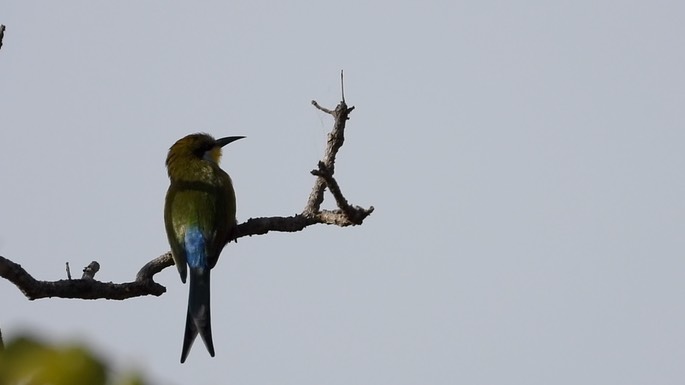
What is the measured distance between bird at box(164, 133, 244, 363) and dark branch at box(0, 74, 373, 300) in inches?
4.9

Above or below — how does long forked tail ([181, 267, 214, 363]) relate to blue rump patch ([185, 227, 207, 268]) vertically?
below

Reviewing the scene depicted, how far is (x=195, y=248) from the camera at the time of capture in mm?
4625

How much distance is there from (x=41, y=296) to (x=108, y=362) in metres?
2.76

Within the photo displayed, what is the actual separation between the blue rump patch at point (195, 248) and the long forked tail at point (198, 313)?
0.03m

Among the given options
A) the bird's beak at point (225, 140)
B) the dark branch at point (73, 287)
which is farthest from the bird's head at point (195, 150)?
the dark branch at point (73, 287)

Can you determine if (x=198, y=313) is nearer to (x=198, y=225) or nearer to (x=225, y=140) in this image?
(x=198, y=225)

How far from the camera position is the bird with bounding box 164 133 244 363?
4.36 meters

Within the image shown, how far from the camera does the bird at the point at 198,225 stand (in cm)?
436

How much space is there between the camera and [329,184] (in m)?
3.57

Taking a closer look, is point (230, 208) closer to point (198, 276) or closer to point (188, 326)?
point (198, 276)

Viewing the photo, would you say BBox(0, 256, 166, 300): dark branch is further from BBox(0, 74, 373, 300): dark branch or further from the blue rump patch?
the blue rump patch

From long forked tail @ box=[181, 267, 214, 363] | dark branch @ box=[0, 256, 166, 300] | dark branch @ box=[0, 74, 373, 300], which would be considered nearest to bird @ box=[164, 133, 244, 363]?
long forked tail @ box=[181, 267, 214, 363]

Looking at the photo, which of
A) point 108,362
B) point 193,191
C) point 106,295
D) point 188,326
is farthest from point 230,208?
point 108,362

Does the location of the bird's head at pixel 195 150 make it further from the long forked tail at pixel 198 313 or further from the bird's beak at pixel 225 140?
the long forked tail at pixel 198 313
